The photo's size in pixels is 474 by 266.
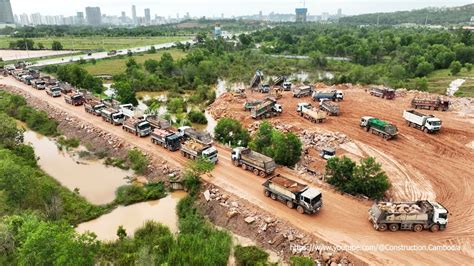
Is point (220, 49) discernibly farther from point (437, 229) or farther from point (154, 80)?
point (437, 229)

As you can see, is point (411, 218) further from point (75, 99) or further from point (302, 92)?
point (75, 99)

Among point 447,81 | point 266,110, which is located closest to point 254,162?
point 266,110

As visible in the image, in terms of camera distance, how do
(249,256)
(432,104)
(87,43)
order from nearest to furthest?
(249,256) → (432,104) → (87,43)

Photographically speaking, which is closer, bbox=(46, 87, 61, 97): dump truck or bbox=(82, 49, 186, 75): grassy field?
bbox=(46, 87, 61, 97): dump truck

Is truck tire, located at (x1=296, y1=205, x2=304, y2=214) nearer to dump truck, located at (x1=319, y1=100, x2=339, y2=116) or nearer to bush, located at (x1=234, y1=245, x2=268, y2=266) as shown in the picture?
bush, located at (x1=234, y1=245, x2=268, y2=266)

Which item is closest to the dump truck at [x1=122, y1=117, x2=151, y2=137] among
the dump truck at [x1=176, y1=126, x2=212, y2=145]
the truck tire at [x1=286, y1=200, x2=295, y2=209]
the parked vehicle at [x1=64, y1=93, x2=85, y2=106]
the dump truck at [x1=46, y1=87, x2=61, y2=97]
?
the dump truck at [x1=176, y1=126, x2=212, y2=145]

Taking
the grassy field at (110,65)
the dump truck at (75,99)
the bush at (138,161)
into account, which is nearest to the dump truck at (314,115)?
the bush at (138,161)

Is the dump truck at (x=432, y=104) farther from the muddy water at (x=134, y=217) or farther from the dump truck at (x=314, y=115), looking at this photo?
the muddy water at (x=134, y=217)
